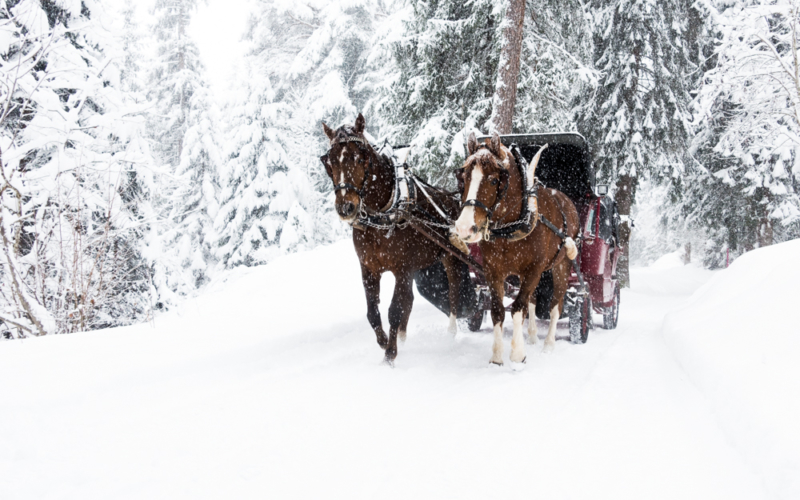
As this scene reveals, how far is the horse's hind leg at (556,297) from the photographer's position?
5254mm

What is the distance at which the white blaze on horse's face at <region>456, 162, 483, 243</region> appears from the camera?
3840 millimetres

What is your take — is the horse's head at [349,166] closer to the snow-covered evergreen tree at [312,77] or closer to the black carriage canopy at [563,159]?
the black carriage canopy at [563,159]

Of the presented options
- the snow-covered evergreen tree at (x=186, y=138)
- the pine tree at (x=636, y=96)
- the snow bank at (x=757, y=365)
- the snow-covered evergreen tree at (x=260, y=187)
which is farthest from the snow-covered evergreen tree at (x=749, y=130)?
the snow-covered evergreen tree at (x=186, y=138)

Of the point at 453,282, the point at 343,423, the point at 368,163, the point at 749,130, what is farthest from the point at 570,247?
the point at 749,130

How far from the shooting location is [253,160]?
55.9ft

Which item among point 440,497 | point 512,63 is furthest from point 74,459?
point 512,63

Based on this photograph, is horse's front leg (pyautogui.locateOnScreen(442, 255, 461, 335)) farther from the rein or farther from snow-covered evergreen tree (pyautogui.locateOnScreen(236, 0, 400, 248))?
snow-covered evergreen tree (pyautogui.locateOnScreen(236, 0, 400, 248))

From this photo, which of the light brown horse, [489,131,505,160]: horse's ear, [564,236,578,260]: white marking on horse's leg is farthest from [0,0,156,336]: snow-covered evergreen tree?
[564,236,578,260]: white marking on horse's leg

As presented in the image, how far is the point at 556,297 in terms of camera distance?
18.2ft

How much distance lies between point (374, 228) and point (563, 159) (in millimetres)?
3633

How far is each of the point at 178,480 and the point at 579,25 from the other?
38.3ft

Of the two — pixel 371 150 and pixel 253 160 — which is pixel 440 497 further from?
pixel 253 160

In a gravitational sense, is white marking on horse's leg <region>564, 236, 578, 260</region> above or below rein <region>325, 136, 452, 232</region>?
below

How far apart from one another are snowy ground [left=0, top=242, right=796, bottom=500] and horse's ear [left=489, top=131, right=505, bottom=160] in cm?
190
